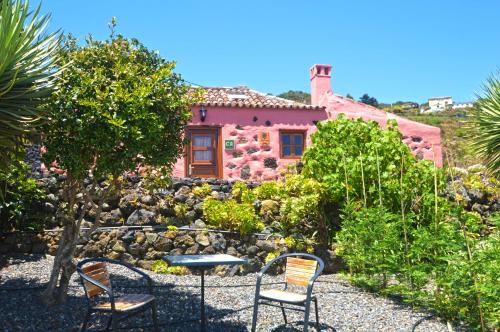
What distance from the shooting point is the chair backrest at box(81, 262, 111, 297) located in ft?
14.5

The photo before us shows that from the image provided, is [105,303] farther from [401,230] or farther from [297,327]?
[401,230]

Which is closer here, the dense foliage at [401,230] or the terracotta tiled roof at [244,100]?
the dense foliage at [401,230]

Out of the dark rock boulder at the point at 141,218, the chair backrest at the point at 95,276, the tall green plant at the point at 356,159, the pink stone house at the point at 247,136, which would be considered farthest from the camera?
the pink stone house at the point at 247,136

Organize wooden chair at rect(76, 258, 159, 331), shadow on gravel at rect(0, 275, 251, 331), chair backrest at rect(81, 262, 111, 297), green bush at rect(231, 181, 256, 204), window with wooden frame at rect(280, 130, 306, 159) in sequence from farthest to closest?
window with wooden frame at rect(280, 130, 306, 159), green bush at rect(231, 181, 256, 204), shadow on gravel at rect(0, 275, 251, 331), chair backrest at rect(81, 262, 111, 297), wooden chair at rect(76, 258, 159, 331)

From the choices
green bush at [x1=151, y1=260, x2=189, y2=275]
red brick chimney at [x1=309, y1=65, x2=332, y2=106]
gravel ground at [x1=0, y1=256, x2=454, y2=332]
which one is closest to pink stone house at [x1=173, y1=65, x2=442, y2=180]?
red brick chimney at [x1=309, y1=65, x2=332, y2=106]

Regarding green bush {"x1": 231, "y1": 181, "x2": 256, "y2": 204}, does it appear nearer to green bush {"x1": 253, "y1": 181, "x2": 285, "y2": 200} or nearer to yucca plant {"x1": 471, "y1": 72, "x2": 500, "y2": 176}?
green bush {"x1": 253, "y1": 181, "x2": 285, "y2": 200}

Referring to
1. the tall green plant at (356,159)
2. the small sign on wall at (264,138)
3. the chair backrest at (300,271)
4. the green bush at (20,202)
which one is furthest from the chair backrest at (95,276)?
the small sign on wall at (264,138)

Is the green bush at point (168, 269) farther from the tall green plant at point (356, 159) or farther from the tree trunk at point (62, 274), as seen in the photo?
the tall green plant at point (356, 159)

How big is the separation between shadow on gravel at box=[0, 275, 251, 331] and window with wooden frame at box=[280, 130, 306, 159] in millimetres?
7967

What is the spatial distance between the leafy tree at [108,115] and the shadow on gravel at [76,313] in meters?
0.24

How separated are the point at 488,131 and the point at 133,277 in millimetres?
6017

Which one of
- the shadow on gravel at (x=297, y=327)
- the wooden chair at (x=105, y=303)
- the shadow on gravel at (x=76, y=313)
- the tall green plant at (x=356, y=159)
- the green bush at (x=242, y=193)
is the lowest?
the shadow on gravel at (x=297, y=327)

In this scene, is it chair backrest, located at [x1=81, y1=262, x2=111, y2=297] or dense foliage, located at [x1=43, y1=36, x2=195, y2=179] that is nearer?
chair backrest, located at [x1=81, y1=262, x2=111, y2=297]

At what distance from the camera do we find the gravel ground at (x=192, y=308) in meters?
5.03
